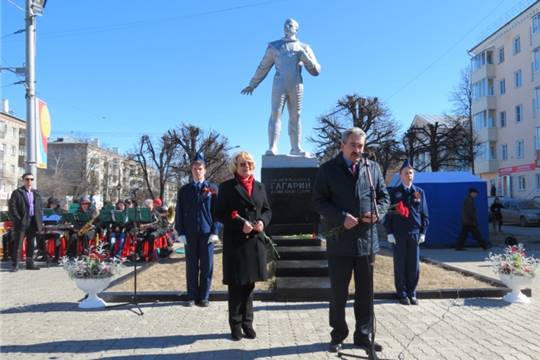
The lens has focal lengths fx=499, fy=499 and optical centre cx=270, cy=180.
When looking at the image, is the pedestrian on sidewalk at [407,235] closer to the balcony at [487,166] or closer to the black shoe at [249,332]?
the black shoe at [249,332]

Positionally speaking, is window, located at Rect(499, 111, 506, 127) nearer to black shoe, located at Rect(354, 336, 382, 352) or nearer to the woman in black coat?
the woman in black coat

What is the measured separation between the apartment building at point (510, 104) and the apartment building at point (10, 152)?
5397cm

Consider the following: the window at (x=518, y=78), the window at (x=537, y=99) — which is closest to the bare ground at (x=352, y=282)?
the window at (x=537, y=99)

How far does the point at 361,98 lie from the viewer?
39.8 metres

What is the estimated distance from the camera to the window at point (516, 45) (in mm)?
41859

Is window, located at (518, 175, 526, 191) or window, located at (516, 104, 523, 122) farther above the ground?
window, located at (516, 104, 523, 122)

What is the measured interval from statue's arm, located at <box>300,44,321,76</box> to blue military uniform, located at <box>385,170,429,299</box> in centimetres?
412

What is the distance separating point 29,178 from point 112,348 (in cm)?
746

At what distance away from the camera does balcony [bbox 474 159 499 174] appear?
46000 millimetres

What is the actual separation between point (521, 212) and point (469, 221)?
15.3 metres

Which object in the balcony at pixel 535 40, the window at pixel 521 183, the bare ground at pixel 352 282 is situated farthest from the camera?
the window at pixel 521 183

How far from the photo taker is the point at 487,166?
46625mm

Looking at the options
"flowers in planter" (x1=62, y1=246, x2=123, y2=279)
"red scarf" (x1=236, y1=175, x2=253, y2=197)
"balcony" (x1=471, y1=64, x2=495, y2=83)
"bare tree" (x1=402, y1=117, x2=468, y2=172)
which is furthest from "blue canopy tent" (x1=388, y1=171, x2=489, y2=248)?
"balcony" (x1=471, y1=64, x2=495, y2=83)

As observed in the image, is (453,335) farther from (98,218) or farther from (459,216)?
(459,216)
